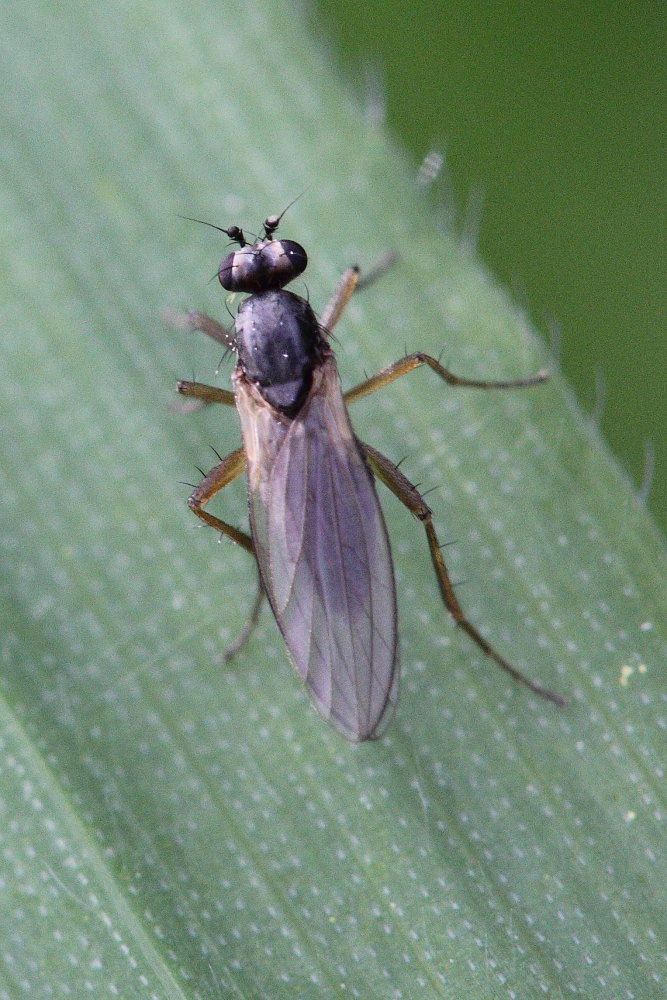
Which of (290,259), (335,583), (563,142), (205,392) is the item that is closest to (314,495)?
(335,583)

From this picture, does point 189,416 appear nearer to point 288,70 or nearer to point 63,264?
point 63,264

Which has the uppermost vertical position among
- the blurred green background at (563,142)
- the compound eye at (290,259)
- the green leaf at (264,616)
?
the blurred green background at (563,142)

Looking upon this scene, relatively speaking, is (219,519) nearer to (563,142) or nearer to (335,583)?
(335,583)

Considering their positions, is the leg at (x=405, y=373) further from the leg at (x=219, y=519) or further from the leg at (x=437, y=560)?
the leg at (x=219, y=519)

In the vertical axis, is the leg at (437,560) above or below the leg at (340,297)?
below

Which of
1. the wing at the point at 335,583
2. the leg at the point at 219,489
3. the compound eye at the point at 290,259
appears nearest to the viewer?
the wing at the point at 335,583

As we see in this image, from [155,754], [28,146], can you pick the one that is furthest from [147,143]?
[155,754]

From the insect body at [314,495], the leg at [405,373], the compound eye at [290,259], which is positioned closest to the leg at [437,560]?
the insect body at [314,495]
